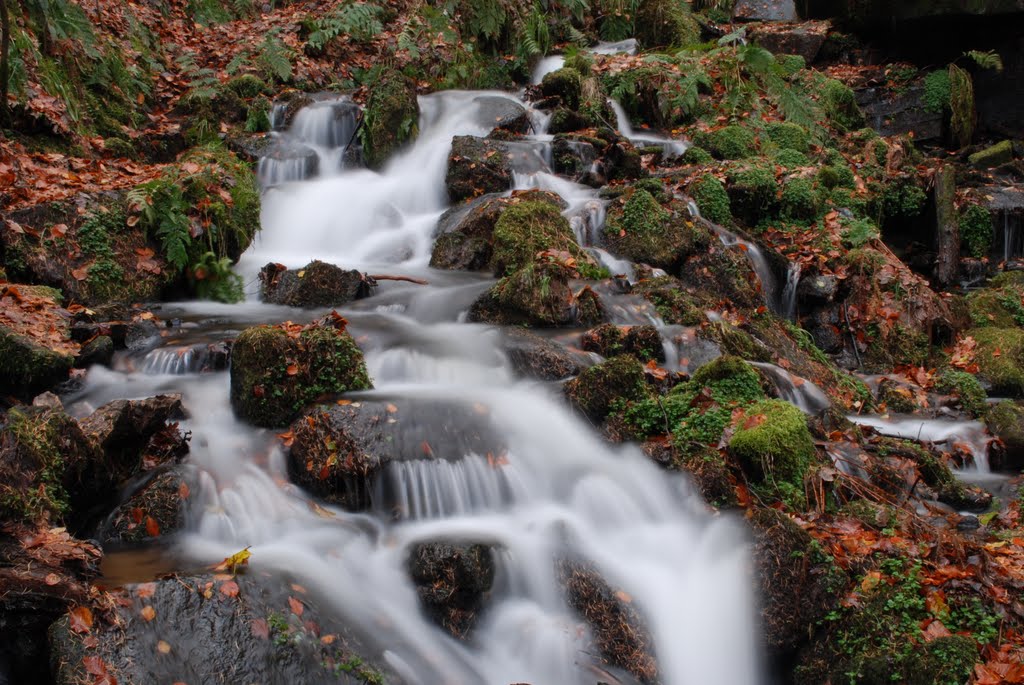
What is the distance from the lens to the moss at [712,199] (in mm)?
10391

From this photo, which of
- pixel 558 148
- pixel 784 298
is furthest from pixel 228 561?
pixel 558 148

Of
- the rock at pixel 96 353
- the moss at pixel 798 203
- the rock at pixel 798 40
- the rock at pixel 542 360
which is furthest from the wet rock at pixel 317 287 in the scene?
the rock at pixel 798 40

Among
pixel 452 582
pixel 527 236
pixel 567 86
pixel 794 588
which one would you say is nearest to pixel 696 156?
pixel 567 86

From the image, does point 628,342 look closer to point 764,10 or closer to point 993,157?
point 993,157

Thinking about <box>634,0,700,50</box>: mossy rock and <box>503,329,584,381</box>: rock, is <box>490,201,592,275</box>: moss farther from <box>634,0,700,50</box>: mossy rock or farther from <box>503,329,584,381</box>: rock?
<box>634,0,700,50</box>: mossy rock

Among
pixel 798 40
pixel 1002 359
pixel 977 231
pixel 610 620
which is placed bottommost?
pixel 1002 359

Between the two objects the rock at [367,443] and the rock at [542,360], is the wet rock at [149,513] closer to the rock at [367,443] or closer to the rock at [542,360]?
the rock at [367,443]

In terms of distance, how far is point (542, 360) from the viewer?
20.7 ft

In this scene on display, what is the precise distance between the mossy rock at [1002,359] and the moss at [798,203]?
276cm

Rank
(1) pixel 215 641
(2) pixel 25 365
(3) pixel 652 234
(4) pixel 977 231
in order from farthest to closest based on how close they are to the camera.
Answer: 1. (4) pixel 977 231
2. (3) pixel 652 234
3. (2) pixel 25 365
4. (1) pixel 215 641

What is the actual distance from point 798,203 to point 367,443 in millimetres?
8251

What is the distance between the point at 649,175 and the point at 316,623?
31.5ft

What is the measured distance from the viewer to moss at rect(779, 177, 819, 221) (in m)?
10.8

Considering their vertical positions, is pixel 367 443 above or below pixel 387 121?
below
